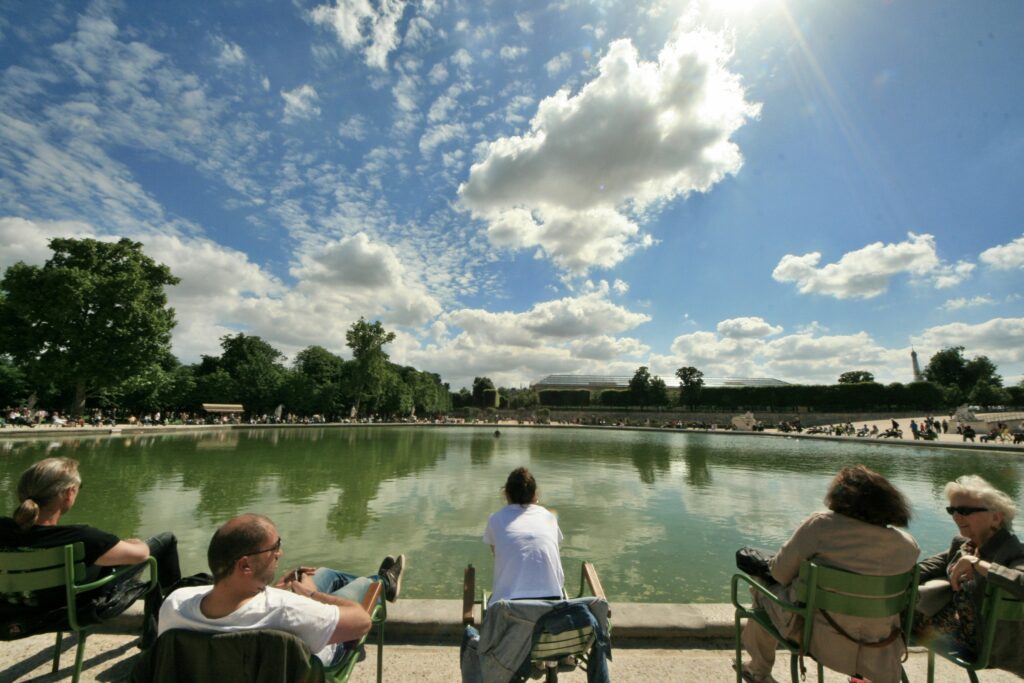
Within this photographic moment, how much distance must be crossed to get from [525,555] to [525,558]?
2cm

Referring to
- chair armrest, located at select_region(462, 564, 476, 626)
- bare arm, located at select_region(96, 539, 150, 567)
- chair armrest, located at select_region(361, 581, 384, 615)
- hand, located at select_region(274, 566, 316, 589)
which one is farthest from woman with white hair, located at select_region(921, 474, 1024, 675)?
bare arm, located at select_region(96, 539, 150, 567)

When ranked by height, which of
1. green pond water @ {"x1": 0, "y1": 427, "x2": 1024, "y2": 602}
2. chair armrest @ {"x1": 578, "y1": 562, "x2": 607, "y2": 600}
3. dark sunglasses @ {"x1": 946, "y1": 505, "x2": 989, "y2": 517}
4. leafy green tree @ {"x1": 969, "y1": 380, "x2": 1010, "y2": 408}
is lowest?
green pond water @ {"x1": 0, "y1": 427, "x2": 1024, "y2": 602}

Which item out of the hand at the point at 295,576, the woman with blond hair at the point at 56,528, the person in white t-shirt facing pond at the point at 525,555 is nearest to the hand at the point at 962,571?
the person in white t-shirt facing pond at the point at 525,555

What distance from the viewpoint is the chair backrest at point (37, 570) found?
2371mm

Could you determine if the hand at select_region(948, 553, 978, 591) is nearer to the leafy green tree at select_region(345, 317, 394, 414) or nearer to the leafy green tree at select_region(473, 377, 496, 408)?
the leafy green tree at select_region(345, 317, 394, 414)

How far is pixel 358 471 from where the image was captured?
1427 centimetres

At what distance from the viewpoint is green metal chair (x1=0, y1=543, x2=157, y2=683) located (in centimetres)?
238

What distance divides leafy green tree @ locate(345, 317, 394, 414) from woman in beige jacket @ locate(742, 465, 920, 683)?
53125 millimetres

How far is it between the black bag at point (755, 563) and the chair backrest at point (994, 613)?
0.93 m

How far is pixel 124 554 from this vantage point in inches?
105

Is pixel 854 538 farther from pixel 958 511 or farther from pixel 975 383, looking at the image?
pixel 975 383

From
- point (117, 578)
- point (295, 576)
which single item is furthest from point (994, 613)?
point (117, 578)

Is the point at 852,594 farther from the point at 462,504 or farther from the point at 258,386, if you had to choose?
the point at 258,386

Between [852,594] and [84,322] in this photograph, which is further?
[84,322]
